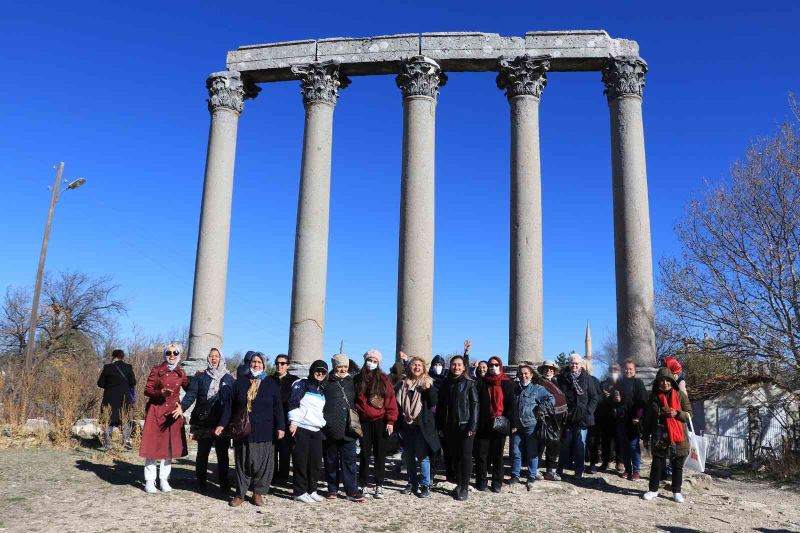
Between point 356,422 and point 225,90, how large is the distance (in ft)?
50.4

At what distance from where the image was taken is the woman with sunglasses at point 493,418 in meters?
10.0

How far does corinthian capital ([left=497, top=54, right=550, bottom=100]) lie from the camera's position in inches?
764

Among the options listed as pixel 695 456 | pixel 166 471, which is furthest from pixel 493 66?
pixel 166 471

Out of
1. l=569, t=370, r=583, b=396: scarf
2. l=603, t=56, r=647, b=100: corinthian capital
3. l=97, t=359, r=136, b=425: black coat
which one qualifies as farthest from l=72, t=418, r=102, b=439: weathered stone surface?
l=603, t=56, r=647, b=100: corinthian capital

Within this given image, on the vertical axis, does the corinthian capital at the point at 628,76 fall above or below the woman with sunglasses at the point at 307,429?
above

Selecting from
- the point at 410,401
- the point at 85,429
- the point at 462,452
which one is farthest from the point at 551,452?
the point at 85,429

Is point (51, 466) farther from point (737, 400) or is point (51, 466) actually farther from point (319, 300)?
point (737, 400)

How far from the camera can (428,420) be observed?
32.5 feet

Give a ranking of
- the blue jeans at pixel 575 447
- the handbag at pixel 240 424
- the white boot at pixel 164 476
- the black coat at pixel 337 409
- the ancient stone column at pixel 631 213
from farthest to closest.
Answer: the ancient stone column at pixel 631 213
the blue jeans at pixel 575 447
the white boot at pixel 164 476
the black coat at pixel 337 409
the handbag at pixel 240 424

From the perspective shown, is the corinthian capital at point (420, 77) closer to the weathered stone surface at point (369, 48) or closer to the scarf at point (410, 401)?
the weathered stone surface at point (369, 48)

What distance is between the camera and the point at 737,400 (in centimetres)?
1716

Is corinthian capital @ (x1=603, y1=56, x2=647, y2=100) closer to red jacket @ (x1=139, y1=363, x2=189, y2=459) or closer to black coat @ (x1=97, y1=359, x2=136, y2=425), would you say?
red jacket @ (x1=139, y1=363, x2=189, y2=459)

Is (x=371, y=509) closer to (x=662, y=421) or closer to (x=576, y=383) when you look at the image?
(x=576, y=383)

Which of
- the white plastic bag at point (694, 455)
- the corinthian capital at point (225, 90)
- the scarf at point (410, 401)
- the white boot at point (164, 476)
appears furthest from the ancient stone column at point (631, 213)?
the white boot at point (164, 476)
